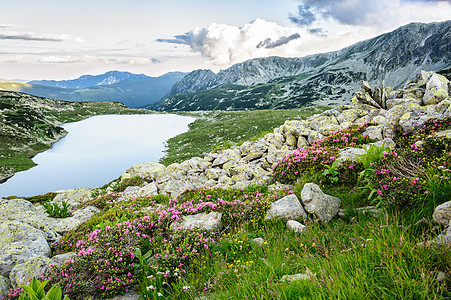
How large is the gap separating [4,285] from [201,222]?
185 inches

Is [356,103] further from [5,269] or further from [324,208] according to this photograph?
[5,269]

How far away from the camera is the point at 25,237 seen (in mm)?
6871

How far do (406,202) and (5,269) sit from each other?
377 inches

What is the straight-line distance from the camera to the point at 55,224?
28.6 ft

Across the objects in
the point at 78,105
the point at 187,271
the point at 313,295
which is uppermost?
the point at 78,105

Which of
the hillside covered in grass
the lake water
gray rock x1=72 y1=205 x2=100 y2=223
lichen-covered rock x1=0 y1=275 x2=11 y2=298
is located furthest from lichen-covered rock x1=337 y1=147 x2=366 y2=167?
the lake water

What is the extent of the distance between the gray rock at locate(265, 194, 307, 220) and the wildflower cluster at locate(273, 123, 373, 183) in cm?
297

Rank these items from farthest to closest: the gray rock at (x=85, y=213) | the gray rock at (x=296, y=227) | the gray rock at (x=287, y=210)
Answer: the gray rock at (x=85, y=213), the gray rock at (x=287, y=210), the gray rock at (x=296, y=227)

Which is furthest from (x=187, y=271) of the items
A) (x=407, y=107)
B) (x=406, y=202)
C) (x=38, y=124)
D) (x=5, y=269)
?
(x=38, y=124)

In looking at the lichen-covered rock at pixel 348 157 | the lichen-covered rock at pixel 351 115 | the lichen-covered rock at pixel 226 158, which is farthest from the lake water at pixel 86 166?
the lichen-covered rock at pixel 348 157

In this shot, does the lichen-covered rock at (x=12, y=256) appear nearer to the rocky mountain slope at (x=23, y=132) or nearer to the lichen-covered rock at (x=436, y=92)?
the lichen-covered rock at (x=436, y=92)

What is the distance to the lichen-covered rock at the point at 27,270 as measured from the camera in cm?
493

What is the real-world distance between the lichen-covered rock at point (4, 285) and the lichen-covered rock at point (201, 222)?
12.4 feet

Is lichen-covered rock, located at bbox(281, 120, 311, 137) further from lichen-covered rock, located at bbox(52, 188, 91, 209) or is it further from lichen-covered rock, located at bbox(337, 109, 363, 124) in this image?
lichen-covered rock, located at bbox(52, 188, 91, 209)
